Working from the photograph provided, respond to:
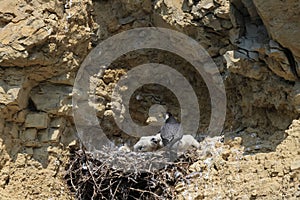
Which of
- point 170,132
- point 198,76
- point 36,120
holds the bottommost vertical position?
point 170,132

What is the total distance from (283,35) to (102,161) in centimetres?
219

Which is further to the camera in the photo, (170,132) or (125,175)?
(170,132)

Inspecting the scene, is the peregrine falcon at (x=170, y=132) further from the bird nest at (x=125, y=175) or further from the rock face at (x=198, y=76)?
the rock face at (x=198, y=76)

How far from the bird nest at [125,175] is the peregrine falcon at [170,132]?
0.23 meters

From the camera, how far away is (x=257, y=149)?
6.31 meters

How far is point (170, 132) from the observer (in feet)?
23.1

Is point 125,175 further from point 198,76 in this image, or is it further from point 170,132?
point 198,76

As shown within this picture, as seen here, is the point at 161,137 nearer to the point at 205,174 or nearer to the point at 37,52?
the point at 205,174

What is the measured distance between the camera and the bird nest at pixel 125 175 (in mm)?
6465

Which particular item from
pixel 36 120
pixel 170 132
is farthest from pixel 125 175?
pixel 36 120

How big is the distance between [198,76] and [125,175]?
136 cm

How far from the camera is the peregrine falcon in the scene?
702cm

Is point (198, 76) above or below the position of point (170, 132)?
above

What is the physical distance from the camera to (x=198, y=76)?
23.4 feet
